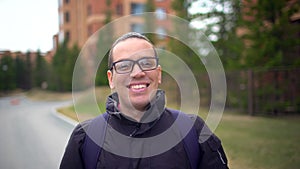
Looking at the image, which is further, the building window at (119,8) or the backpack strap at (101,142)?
the building window at (119,8)

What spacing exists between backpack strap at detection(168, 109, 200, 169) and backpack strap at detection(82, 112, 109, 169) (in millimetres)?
451

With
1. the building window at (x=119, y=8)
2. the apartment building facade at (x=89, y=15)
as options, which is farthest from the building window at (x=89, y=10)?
the building window at (x=119, y=8)

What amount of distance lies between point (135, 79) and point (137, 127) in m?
0.28

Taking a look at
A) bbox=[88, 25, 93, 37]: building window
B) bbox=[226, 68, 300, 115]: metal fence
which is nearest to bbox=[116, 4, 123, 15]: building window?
bbox=[88, 25, 93, 37]: building window

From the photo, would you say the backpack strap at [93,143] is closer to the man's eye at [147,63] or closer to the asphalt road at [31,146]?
the man's eye at [147,63]

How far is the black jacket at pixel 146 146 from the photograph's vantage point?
169cm

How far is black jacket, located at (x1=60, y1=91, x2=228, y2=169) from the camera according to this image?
1.69 m

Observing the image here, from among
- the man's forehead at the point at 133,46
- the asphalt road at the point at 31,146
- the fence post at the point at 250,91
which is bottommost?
the asphalt road at the point at 31,146

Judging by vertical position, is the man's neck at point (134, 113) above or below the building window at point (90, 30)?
below

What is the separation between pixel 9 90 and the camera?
15773 mm

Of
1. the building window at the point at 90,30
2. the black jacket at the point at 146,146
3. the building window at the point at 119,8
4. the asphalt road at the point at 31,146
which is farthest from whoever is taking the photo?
the building window at the point at 119,8

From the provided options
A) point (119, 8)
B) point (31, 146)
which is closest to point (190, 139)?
point (31, 146)

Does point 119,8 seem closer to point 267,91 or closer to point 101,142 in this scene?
point 267,91

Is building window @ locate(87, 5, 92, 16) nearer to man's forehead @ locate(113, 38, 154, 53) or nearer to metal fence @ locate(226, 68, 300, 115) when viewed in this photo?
metal fence @ locate(226, 68, 300, 115)
